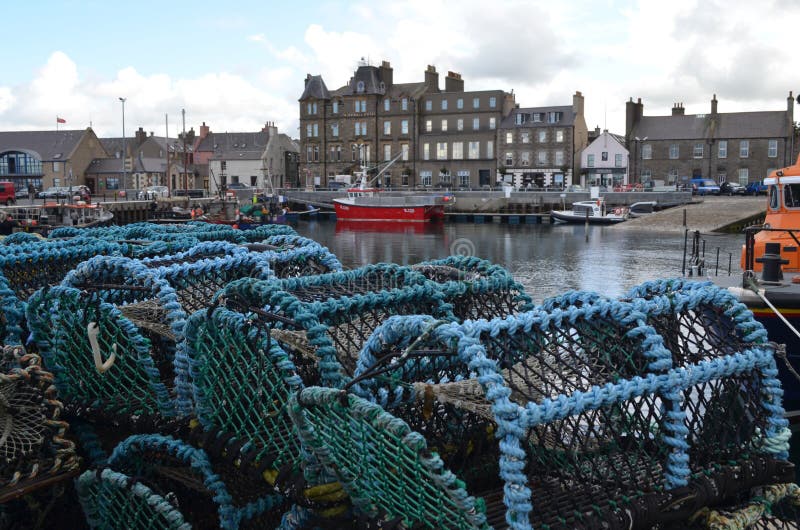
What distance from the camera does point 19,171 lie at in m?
75.1

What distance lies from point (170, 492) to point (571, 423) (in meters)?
2.35

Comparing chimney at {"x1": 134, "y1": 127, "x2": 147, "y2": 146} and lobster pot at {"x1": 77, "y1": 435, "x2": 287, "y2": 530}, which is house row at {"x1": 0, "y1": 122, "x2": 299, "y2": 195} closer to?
chimney at {"x1": 134, "y1": 127, "x2": 147, "y2": 146}

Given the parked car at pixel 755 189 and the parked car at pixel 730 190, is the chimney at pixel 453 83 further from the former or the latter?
the parked car at pixel 755 189

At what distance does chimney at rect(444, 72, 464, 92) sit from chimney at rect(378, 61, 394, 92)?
531 centimetres

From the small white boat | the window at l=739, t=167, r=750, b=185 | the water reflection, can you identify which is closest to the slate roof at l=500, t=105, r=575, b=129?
the window at l=739, t=167, r=750, b=185

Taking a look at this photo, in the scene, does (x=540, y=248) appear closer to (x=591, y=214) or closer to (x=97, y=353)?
(x=591, y=214)

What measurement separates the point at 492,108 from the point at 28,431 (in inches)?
2667

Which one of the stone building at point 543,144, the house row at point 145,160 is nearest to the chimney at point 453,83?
the stone building at point 543,144

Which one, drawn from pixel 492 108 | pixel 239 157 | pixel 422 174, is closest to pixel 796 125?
pixel 492 108

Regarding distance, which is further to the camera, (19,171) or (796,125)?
(19,171)

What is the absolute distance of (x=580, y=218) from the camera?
5078 cm

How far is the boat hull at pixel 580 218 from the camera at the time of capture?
49.8 metres

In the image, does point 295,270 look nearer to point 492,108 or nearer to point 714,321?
point 714,321

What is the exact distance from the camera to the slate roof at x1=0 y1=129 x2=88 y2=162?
246 ft
